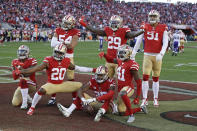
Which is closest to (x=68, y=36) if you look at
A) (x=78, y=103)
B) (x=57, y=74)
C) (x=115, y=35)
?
(x=115, y=35)

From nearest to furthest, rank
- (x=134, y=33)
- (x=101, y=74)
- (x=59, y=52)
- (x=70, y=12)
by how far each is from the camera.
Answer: (x=101, y=74)
(x=59, y=52)
(x=134, y=33)
(x=70, y=12)

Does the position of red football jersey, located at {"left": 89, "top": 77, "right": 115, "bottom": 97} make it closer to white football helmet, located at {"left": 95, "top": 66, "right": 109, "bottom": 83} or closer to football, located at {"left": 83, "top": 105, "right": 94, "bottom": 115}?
white football helmet, located at {"left": 95, "top": 66, "right": 109, "bottom": 83}

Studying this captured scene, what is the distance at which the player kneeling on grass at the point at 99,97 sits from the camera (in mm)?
5969

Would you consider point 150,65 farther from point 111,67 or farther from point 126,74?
point 126,74

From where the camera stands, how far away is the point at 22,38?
37125 mm

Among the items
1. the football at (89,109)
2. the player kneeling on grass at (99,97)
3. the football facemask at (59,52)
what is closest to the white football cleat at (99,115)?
the player kneeling on grass at (99,97)

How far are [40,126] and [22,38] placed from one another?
33.0 m

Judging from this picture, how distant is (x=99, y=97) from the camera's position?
5988 mm

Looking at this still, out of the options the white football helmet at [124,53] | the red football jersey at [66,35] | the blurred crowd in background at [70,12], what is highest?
the blurred crowd in background at [70,12]

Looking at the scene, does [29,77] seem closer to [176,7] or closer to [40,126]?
[40,126]

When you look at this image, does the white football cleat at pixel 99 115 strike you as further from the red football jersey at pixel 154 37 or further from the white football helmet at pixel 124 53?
the red football jersey at pixel 154 37

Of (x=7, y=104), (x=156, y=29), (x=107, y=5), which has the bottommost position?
(x=7, y=104)

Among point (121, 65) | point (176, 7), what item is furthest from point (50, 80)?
point (176, 7)

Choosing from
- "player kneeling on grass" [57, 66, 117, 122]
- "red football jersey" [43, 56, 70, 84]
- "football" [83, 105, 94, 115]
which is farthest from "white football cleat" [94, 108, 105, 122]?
"red football jersey" [43, 56, 70, 84]
